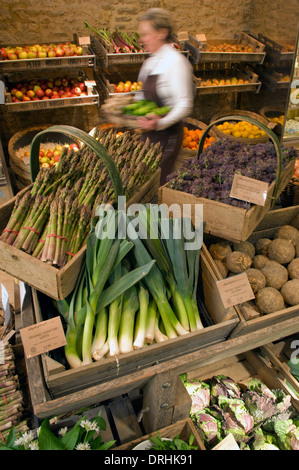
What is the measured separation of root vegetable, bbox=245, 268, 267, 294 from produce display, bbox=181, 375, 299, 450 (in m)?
0.50

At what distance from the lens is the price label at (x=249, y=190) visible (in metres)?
1.61

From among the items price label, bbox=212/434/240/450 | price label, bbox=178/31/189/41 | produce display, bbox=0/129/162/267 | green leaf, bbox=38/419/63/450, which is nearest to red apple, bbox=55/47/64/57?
price label, bbox=178/31/189/41

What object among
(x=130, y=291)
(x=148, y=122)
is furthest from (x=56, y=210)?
(x=148, y=122)

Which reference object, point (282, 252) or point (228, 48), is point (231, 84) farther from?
point (282, 252)

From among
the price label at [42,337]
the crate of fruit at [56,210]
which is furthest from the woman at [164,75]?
the price label at [42,337]

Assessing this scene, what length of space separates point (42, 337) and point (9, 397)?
21.0 inches

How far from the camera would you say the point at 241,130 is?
423 cm

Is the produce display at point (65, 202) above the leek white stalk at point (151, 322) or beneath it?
above

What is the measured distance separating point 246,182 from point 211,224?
0.27 m

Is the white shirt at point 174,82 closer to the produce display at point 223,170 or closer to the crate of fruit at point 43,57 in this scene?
the produce display at point 223,170

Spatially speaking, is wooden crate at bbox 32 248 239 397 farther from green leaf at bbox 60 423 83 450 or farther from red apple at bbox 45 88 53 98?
red apple at bbox 45 88 53 98

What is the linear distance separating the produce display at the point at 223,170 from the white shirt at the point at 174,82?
79 centimetres

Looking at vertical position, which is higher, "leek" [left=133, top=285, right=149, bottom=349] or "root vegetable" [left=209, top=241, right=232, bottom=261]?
"root vegetable" [left=209, top=241, right=232, bottom=261]

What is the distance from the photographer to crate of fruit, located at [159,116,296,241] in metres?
1.62
